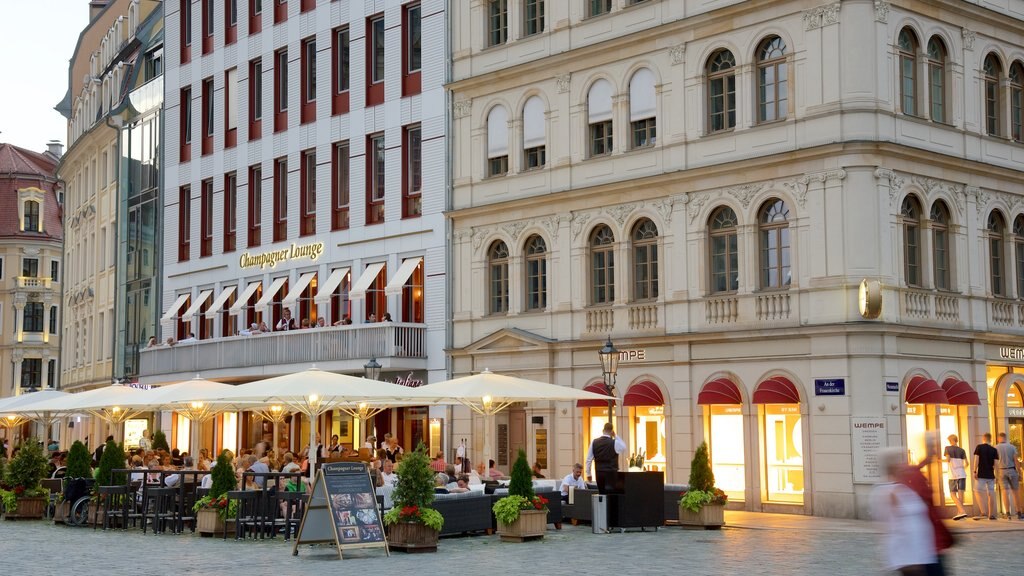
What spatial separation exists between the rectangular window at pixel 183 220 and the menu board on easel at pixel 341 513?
32246 millimetres

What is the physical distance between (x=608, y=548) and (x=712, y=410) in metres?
11.0

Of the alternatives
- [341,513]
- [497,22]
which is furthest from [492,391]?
[497,22]

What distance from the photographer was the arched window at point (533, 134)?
39469mm

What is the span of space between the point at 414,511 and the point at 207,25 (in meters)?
34.3

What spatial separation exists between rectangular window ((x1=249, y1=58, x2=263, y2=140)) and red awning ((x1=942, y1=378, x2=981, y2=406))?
26.3 metres

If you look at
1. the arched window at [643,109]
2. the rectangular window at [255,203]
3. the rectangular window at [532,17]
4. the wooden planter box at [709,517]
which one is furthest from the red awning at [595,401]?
the rectangular window at [255,203]

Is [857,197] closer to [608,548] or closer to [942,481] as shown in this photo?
[942,481]

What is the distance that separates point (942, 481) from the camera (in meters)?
32.6

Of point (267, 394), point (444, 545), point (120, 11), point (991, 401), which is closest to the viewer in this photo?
point (444, 545)

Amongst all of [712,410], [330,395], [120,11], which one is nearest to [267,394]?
[330,395]

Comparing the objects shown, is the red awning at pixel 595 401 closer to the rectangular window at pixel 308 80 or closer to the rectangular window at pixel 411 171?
the rectangular window at pixel 411 171

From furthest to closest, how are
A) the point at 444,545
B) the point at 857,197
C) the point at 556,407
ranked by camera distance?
1. the point at 556,407
2. the point at 857,197
3. the point at 444,545

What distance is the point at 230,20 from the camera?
5253 cm

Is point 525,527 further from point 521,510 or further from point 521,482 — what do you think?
point 521,482
